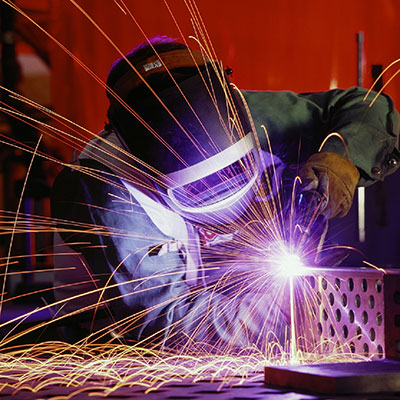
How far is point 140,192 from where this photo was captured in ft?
6.04

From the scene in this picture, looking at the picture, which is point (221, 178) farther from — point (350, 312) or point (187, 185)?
point (350, 312)

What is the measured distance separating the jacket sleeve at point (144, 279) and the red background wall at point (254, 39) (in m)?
0.93

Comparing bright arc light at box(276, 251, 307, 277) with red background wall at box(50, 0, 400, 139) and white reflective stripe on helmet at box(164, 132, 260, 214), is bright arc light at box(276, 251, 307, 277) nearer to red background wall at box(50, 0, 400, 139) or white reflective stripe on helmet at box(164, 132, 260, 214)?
white reflective stripe on helmet at box(164, 132, 260, 214)

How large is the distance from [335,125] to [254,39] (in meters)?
1.10

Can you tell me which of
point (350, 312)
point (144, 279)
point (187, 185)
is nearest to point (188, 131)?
point (187, 185)

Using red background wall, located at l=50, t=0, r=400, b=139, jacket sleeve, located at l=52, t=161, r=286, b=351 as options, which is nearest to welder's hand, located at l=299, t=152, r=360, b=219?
jacket sleeve, located at l=52, t=161, r=286, b=351

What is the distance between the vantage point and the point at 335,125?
2.03 metres

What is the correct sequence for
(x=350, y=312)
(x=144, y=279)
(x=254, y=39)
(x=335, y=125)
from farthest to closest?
(x=254, y=39) → (x=335, y=125) → (x=144, y=279) → (x=350, y=312)

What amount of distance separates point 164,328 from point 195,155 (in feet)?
1.56

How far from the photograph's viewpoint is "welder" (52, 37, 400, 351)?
1585 millimetres

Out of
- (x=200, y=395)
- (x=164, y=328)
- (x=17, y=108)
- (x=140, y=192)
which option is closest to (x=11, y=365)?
(x=200, y=395)

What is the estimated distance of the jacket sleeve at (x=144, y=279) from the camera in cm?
167

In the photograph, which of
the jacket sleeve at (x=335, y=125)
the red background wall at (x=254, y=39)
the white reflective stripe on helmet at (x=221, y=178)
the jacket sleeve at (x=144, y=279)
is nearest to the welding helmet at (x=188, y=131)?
the white reflective stripe on helmet at (x=221, y=178)

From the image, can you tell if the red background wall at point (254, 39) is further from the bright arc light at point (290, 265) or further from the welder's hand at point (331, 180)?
the bright arc light at point (290, 265)
